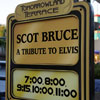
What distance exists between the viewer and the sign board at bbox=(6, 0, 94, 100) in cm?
187

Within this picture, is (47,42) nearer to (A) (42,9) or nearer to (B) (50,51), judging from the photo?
(B) (50,51)

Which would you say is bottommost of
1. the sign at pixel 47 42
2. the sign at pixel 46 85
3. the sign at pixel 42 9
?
the sign at pixel 46 85

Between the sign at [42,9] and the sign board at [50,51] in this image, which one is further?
the sign at [42,9]

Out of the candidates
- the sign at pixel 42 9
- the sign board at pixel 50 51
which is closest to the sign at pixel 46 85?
the sign board at pixel 50 51

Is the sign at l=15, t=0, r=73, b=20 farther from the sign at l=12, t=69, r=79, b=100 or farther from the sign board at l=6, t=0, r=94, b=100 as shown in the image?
the sign at l=12, t=69, r=79, b=100

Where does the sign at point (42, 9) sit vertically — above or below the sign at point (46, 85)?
above

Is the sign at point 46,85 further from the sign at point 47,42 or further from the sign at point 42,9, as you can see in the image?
the sign at point 42,9

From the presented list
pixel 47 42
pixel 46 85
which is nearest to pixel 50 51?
pixel 47 42

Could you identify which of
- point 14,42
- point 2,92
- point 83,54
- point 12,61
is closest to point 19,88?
point 12,61

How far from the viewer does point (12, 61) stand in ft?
7.59

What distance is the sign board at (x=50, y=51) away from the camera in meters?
1.87

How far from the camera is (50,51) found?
6.85ft

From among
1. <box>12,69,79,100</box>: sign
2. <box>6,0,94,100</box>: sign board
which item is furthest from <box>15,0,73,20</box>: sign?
<box>12,69,79,100</box>: sign

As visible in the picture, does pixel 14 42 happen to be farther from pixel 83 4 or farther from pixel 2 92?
pixel 2 92
